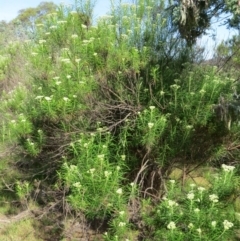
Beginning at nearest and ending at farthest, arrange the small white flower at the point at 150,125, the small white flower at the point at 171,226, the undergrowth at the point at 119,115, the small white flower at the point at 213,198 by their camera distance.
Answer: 1. the small white flower at the point at 171,226
2. the small white flower at the point at 213,198
3. the undergrowth at the point at 119,115
4. the small white flower at the point at 150,125

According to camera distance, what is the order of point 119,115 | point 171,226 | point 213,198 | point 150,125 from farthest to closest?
point 119,115 < point 150,125 < point 213,198 < point 171,226

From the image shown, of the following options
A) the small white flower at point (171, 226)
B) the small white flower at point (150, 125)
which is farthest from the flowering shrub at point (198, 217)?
the small white flower at point (150, 125)

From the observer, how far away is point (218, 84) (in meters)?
5.47

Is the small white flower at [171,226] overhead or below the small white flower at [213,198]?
below

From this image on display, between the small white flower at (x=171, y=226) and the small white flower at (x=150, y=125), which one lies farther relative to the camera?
the small white flower at (x=150, y=125)

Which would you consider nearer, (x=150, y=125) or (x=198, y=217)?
(x=198, y=217)

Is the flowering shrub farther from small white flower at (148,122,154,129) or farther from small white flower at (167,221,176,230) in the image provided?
small white flower at (148,122,154,129)

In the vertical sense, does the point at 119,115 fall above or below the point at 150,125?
below

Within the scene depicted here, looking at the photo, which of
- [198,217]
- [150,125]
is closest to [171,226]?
[198,217]

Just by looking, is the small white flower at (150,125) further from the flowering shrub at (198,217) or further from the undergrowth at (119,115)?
the flowering shrub at (198,217)

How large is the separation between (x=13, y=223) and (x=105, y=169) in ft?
10.2

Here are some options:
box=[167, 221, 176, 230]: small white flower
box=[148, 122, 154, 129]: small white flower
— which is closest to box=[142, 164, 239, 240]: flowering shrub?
box=[167, 221, 176, 230]: small white flower

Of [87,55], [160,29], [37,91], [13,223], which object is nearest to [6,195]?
A: [13,223]

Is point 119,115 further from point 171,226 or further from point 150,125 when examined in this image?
point 171,226
